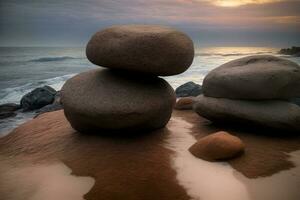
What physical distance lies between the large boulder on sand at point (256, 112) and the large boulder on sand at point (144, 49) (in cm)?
125

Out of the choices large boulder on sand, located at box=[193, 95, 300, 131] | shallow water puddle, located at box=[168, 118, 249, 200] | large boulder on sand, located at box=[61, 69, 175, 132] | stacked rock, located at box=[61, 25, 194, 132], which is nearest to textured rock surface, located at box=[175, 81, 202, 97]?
large boulder on sand, located at box=[193, 95, 300, 131]

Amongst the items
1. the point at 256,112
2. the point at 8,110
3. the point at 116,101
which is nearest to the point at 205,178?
the point at 116,101

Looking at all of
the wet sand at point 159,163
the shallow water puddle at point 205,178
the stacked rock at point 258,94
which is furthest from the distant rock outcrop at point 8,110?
the shallow water puddle at point 205,178

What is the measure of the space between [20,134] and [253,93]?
5670 mm

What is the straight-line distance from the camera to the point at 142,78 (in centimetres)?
642

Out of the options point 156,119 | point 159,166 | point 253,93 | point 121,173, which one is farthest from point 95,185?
point 253,93

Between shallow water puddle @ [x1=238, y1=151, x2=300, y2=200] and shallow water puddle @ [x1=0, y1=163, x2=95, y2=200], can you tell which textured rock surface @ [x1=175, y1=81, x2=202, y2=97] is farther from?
shallow water puddle @ [x1=0, y1=163, x2=95, y2=200]

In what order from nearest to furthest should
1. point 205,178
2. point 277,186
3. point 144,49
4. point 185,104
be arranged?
point 277,186 < point 205,178 < point 144,49 < point 185,104

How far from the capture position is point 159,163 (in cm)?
491

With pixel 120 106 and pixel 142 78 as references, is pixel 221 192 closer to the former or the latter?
pixel 120 106

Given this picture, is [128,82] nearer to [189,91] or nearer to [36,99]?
[189,91]

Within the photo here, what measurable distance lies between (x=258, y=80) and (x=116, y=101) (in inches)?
118

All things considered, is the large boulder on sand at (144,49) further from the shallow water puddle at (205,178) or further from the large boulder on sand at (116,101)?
the shallow water puddle at (205,178)

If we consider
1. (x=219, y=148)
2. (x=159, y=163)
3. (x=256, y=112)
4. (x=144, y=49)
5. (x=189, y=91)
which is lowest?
(x=189, y=91)
